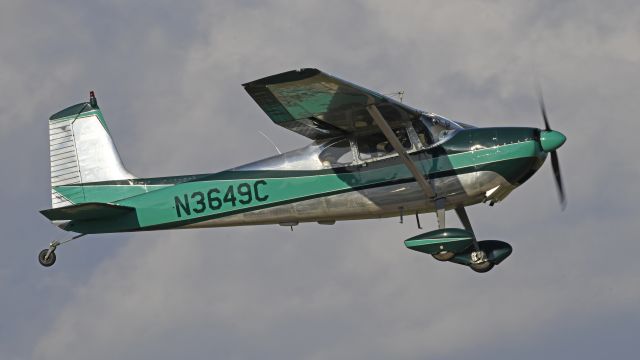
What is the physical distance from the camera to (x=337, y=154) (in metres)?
Answer: 18.7

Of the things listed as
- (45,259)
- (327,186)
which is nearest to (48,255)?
(45,259)

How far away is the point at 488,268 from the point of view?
1886 cm

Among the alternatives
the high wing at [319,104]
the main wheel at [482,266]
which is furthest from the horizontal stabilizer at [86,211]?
the main wheel at [482,266]

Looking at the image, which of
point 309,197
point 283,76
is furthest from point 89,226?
point 283,76

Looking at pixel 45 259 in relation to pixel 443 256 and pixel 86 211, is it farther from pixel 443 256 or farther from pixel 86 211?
pixel 443 256

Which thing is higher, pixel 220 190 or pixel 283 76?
pixel 283 76

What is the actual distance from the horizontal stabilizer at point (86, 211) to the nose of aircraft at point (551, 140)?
6.35m

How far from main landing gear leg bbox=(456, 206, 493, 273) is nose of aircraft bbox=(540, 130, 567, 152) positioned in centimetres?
162

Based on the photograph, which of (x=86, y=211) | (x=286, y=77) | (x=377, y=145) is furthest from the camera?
(x=86, y=211)

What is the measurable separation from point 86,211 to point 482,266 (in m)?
6.00

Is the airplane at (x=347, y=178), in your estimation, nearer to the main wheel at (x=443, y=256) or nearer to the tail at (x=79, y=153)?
the main wheel at (x=443, y=256)

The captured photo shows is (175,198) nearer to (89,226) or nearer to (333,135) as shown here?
(89,226)

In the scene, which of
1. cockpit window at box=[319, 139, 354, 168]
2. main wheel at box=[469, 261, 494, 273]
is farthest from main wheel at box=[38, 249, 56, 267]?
main wheel at box=[469, 261, 494, 273]

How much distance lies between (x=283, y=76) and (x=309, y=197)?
8.78ft
